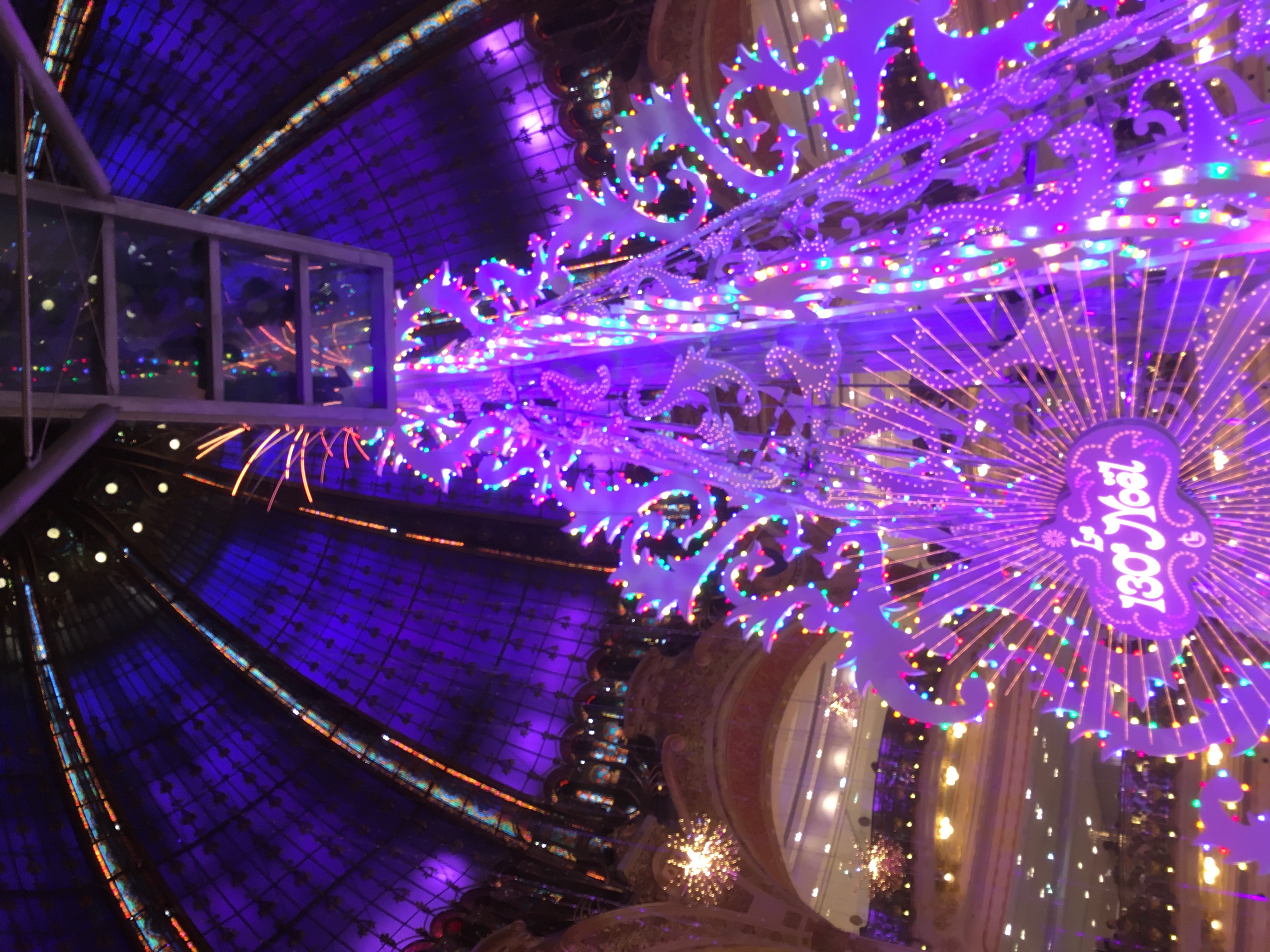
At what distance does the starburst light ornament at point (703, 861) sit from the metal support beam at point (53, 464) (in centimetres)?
597

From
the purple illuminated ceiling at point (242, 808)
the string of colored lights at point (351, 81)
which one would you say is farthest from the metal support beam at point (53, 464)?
the purple illuminated ceiling at point (242, 808)

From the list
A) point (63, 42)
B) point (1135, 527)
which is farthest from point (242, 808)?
point (1135, 527)

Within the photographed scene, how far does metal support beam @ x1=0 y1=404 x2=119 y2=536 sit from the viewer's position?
3.17 metres

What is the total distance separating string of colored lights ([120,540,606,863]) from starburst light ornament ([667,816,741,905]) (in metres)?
0.86

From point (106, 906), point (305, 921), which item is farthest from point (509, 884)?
point (106, 906)

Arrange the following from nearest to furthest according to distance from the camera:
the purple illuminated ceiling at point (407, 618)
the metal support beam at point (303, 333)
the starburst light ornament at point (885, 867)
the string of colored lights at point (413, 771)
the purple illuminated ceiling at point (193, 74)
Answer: the metal support beam at point (303, 333) → the starburst light ornament at point (885, 867) → the purple illuminated ceiling at point (193, 74) → the string of colored lights at point (413, 771) → the purple illuminated ceiling at point (407, 618)

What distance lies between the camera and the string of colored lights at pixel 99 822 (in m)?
7.78

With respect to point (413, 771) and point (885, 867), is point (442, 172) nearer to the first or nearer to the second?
point (413, 771)

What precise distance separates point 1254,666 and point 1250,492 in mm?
1105

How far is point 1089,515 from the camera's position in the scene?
3760 millimetres

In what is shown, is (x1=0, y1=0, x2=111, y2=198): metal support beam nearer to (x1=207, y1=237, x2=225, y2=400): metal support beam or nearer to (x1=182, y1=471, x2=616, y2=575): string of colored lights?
(x1=207, y1=237, x2=225, y2=400): metal support beam

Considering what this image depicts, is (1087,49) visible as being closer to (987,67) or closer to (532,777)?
(987,67)

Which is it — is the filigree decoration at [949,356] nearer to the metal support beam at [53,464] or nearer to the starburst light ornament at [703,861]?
the metal support beam at [53,464]

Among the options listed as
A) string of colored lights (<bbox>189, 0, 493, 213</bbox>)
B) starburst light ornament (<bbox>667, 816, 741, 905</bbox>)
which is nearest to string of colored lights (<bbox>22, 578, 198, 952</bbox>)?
starburst light ornament (<bbox>667, 816, 741, 905</bbox>)
